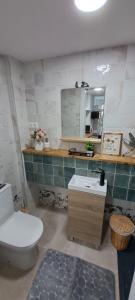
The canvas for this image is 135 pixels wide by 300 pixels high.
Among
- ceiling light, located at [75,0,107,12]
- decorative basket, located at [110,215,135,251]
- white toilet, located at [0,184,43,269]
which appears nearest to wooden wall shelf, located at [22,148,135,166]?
white toilet, located at [0,184,43,269]

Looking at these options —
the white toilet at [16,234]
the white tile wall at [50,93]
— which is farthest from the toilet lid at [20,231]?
the white tile wall at [50,93]

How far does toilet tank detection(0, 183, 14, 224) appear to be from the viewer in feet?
5.32

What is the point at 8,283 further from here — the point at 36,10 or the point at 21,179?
the point at 36,10

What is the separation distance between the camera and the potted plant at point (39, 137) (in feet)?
6.63

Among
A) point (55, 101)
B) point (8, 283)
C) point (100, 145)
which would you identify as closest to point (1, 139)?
point (55, 101)

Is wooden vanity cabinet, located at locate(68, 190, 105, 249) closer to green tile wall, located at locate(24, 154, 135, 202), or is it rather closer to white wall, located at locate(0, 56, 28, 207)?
green tile wall, located at locate(24, 154, 135, 202)

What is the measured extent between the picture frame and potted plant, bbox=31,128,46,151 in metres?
0.84

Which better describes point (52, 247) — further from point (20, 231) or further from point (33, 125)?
point (33, 125)

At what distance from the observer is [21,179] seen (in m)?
2.18

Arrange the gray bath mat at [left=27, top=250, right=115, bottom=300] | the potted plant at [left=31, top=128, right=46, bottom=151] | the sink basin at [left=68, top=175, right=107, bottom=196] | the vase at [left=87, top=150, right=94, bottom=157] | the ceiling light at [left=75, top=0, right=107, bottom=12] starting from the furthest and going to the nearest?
1. the potted plant at [left=31, top=128, right=46, bottom=151]
2. the vase at [left=87, top=150, right=94, bottom=157]
3. the sink basin at [left=68, top=175, right=107, bottom=196]
4. the gray bath mat at [left=27, top=250, right=115, bottom=300]
5. the ceiling light at [left=75, top=0, right=107, bottom=12]

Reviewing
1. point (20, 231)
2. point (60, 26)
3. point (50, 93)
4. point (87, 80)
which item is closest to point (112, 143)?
point (87, 80)

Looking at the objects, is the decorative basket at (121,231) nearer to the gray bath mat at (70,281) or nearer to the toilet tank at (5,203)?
the gray bath mat at (70,281)

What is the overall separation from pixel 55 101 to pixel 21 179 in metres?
1.23

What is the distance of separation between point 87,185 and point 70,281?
0.96 m
